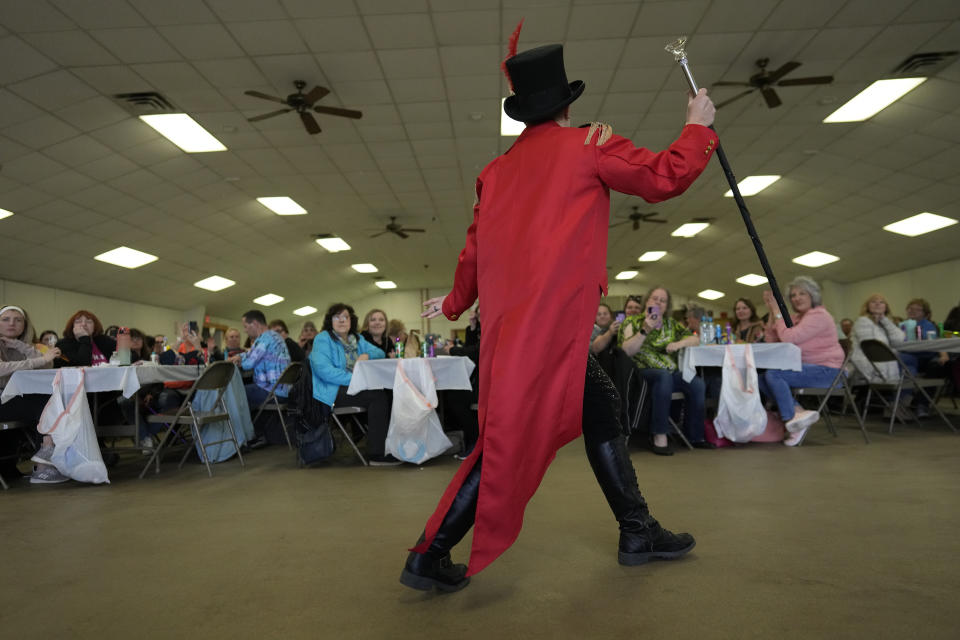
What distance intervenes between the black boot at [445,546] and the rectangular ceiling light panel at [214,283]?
46.0 feet

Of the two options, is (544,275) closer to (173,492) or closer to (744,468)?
(744,468)

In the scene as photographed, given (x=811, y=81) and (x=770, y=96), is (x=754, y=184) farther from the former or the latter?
(x=811, y=81)

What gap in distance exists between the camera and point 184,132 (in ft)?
23.9

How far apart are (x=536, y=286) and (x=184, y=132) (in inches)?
283

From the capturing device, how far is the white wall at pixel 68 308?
→ 11.1m

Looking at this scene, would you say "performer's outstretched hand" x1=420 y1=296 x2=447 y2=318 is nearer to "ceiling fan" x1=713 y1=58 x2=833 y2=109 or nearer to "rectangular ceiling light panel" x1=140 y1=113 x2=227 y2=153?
"ceiling fan" x1=713 y1=58 x2=833 y2=109

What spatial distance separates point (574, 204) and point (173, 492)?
2946 mm

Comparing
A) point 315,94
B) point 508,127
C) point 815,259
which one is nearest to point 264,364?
point 315,94

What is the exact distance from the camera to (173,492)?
3381 mm

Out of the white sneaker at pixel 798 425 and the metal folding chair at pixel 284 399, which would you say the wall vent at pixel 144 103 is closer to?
the metal folding chair at pixel 284 399

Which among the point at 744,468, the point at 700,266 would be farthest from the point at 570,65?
the point at 700,266

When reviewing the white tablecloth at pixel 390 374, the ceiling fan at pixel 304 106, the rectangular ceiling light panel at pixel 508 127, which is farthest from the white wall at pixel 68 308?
the white tablecloth at pixel 390 374

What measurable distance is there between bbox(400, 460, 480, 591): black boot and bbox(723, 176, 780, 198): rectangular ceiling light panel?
926cm

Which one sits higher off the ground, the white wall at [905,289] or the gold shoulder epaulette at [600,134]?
the white wall at [905,289]
